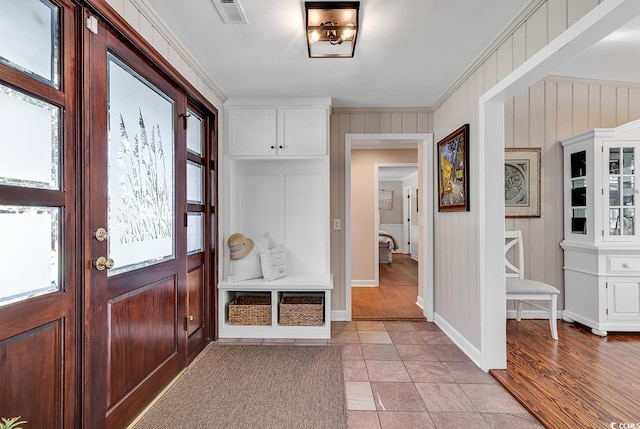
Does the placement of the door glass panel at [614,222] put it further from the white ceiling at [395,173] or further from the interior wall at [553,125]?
the white ceiling at [395,173]

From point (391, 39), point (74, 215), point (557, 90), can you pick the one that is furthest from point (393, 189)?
point (74, 215)

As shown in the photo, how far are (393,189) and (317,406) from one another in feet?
28.3

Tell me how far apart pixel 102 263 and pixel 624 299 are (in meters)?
4.31

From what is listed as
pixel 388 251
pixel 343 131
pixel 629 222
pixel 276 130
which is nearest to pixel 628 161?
pixel 629 222

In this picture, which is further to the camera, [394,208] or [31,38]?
[394,208]

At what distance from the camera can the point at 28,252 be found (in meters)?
1.17

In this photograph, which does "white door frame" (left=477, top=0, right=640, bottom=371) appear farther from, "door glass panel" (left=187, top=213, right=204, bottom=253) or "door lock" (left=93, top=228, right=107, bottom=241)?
"door lock" (left=93, top=228, right=107, bottom=241)

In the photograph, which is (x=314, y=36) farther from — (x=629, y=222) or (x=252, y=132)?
(x=629, y=222)

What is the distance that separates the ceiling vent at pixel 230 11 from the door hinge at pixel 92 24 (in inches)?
23.3

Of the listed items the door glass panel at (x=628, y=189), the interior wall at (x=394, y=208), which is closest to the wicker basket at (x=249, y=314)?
the door glass panel at (x=628, y=189)

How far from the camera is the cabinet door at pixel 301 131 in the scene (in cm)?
310

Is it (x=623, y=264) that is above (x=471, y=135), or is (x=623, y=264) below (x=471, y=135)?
below

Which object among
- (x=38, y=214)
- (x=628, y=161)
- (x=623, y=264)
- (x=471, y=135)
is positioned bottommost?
(x=623, y=264)

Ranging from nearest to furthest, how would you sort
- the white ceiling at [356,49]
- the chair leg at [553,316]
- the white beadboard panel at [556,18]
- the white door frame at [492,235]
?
the white beadboard panel at [556,18]
the white ceiling at [356,49]
the white door frame at [492,235]
the chair leg at [553,316]
